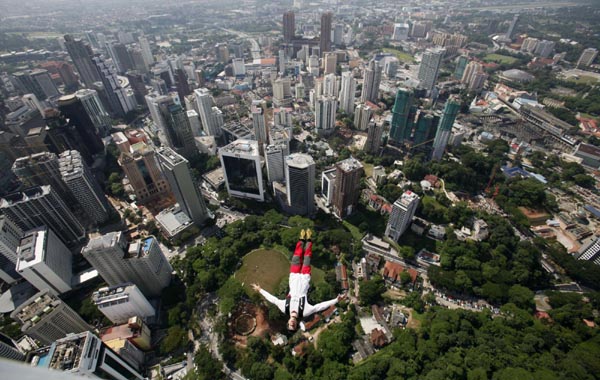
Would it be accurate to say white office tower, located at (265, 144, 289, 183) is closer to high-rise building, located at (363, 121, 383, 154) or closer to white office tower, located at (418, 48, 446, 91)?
high-rise building, located at (363, 121, 383, 154)

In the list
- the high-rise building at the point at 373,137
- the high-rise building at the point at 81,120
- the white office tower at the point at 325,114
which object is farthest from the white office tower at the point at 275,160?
the high-rise building at the point at 81,120

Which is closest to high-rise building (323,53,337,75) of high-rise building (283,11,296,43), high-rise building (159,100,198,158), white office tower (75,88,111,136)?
high-rise building (283,11,296,43)

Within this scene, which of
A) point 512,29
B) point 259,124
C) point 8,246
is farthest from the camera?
point 512,29

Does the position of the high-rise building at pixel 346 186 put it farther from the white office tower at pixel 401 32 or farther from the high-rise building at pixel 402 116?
the white office tower at pixel 401 32

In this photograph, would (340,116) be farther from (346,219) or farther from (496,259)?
(496,259)

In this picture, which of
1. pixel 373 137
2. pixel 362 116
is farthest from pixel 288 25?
pixel 373 137

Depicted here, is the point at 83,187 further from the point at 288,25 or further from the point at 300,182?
the point at 288,25
